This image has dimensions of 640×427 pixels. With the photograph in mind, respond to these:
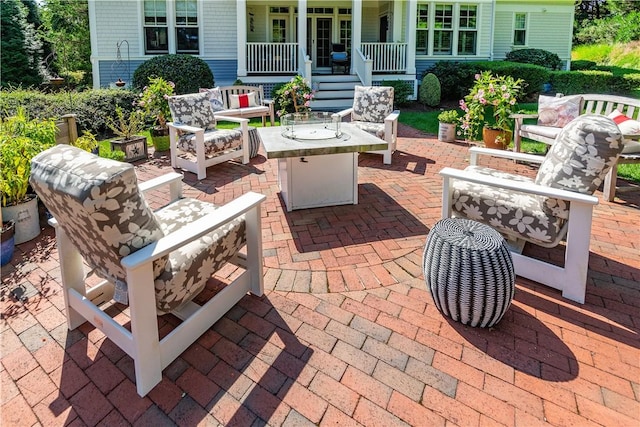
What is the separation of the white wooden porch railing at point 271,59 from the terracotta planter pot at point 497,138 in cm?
A: 760

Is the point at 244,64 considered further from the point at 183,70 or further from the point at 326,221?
the point at 326,221

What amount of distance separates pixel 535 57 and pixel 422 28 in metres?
4.26

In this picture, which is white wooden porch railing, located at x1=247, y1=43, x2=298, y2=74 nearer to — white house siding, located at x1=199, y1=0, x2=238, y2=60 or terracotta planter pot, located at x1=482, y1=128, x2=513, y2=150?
white house siding, located at x1=199, y1=0, x2=238, y2=60

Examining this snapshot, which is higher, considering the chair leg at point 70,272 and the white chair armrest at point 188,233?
the white chair armrest at point 188,233

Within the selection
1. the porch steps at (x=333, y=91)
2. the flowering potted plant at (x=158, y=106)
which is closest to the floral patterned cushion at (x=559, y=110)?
the flowering potted plant at (x=158, y=106)

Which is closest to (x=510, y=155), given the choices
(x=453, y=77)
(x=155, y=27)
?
(x=453, y=77)

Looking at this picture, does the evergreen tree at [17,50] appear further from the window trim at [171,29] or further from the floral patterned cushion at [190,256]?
the floral patterned cushion at [190,256]

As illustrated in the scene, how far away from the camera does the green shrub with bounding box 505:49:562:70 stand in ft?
49.1

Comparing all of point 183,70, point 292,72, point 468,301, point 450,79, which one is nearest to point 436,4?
point 450,79

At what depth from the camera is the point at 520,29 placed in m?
15.6

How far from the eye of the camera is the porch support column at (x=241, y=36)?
38.9ft

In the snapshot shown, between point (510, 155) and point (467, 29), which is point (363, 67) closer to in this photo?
point (467, 29)

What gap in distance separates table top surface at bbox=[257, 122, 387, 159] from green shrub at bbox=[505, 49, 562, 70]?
13229mm

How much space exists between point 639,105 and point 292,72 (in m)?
Answer: 9.51
